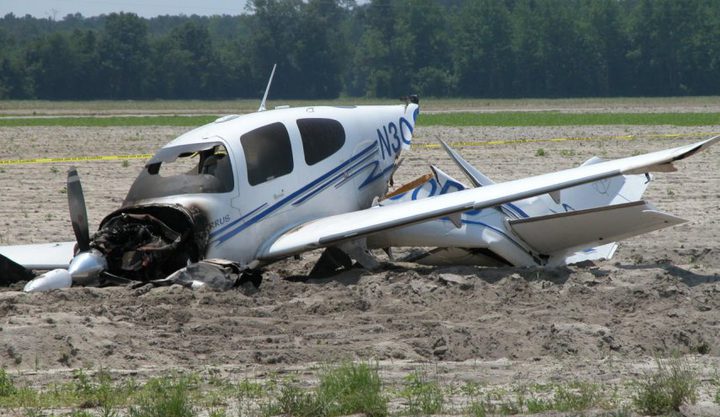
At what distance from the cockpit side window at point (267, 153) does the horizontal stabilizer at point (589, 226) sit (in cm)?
279

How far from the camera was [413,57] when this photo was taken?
479 ft

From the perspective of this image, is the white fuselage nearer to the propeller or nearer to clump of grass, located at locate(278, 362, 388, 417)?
the propeller

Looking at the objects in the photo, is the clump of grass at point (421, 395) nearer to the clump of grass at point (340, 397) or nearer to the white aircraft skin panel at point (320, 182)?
the clump of grass at point (340, 397)

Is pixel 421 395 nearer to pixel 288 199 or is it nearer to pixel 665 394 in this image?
pixel 665 394

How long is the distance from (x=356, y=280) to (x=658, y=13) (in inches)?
5116

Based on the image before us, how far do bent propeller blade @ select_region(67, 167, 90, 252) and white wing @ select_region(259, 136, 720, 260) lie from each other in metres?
1.99

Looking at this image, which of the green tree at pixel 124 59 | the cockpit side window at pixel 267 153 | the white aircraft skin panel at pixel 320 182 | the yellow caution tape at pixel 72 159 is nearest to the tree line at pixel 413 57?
the green tree at pixel 124 59

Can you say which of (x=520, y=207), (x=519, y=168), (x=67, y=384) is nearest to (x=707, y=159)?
(x=519, y=168)

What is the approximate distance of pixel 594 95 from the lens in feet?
435

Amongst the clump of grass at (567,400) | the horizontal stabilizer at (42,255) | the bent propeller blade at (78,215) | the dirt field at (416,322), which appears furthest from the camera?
the horizontal stabilizer at (42,255)

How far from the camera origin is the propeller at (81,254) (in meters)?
12.8

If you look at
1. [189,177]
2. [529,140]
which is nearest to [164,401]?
[189,177]

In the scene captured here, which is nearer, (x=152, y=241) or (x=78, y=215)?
(x=152, y=241)

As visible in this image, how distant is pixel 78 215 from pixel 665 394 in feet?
24.5
